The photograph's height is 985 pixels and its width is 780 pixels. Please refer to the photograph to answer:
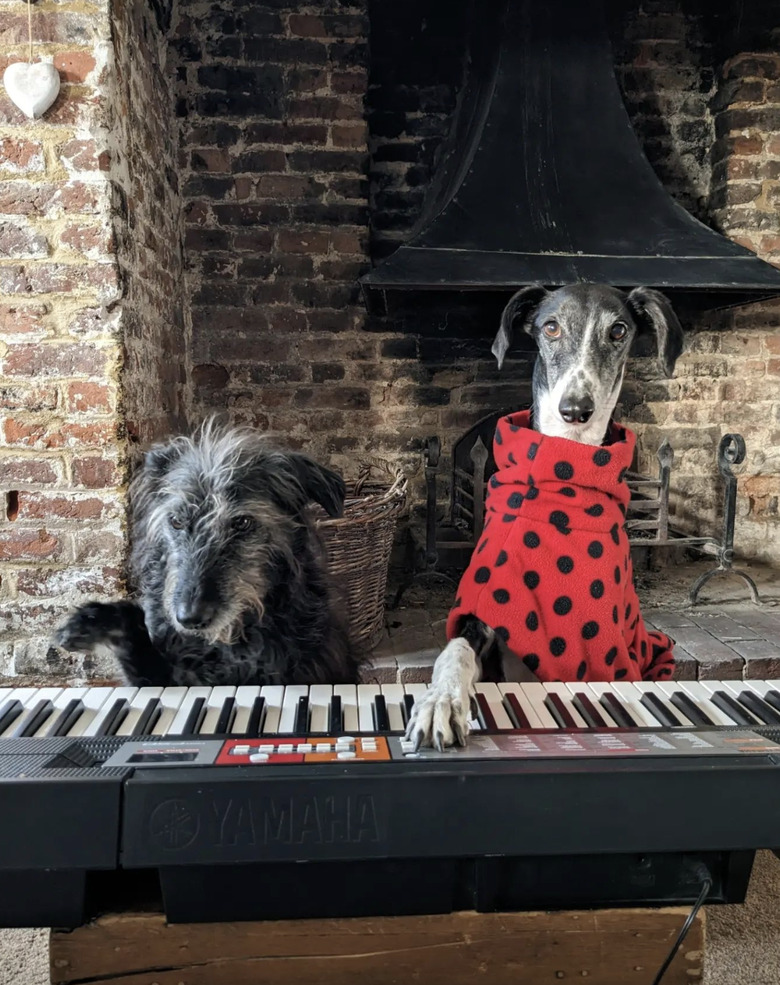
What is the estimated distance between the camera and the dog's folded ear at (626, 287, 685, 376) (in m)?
1.88

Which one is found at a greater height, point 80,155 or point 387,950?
point 80,155

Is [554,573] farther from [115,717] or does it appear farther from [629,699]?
[115,717]

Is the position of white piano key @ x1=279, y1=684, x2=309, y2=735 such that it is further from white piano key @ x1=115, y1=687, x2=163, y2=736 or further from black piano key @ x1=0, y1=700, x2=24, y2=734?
black piano key @ x1=0, y1=700, x2=24, y2=734

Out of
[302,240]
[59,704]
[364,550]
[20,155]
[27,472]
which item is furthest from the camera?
[302,240]

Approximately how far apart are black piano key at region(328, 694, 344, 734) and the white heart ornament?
5.27 ft

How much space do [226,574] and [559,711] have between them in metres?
0.52

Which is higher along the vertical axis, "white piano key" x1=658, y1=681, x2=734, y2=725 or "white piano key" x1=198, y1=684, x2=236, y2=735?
"white piano key" x1=198, y1=684, x2=236, y2=735

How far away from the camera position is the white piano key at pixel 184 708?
950 mm

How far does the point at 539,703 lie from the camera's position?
1077mm

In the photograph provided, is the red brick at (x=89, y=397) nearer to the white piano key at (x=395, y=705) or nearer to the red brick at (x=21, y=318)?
the red brick at (x=21, y=318)

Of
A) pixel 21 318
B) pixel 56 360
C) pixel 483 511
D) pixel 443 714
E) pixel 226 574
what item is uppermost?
pixel 21 318

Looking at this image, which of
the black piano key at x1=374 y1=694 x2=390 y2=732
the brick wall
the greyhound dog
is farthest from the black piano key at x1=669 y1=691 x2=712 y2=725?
the brick wall

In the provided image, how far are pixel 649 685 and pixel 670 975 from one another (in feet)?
1.31

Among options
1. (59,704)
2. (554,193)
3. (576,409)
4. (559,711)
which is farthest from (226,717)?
(554,193)
